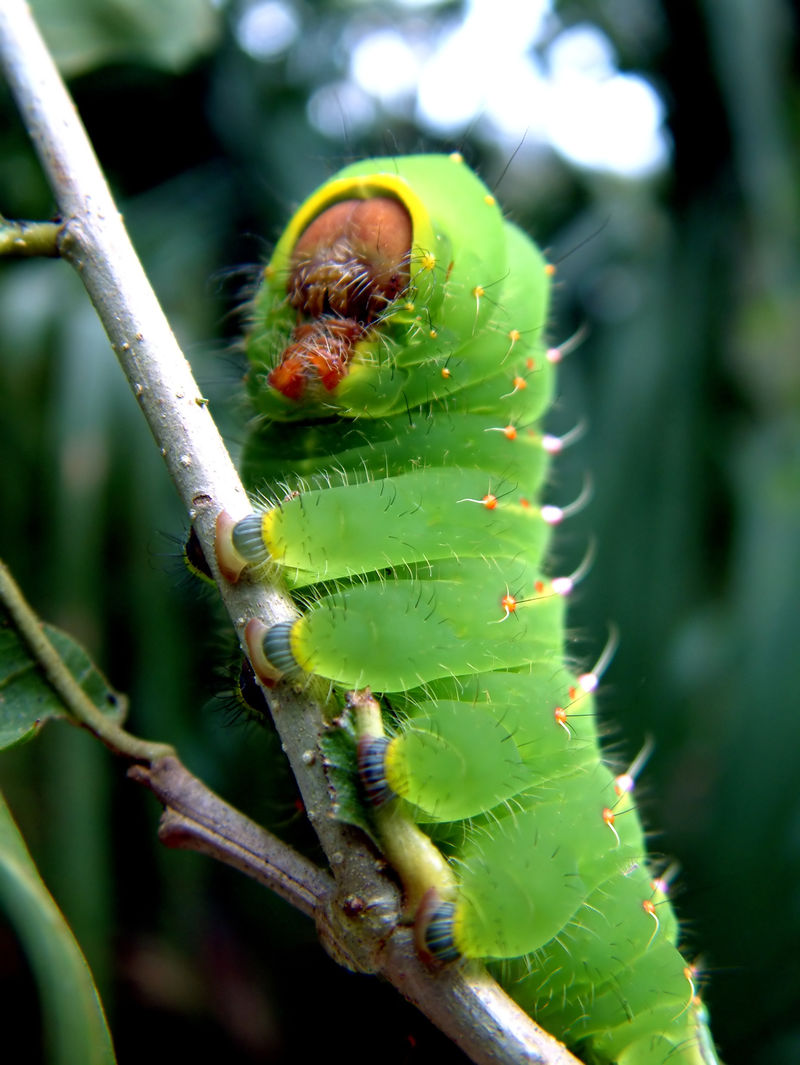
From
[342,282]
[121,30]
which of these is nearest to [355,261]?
[342,282]

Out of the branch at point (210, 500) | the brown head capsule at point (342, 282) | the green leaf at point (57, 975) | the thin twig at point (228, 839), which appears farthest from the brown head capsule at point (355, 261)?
the green leaf at point (57, 975)

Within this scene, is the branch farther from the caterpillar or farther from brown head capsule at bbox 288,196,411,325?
brown head capsule at bbox 288,196,411,325

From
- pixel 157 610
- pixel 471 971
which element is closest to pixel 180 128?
pixel 157 610

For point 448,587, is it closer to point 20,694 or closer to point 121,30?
point 20,694

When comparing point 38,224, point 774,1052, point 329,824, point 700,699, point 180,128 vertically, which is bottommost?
point 774,1052

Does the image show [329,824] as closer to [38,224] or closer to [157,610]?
[38,224]

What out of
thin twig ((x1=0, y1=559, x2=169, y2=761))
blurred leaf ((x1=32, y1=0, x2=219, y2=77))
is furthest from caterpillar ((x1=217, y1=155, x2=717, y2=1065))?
blurred leaf ((x1=32, y1=0, x2=219, y2=77))
